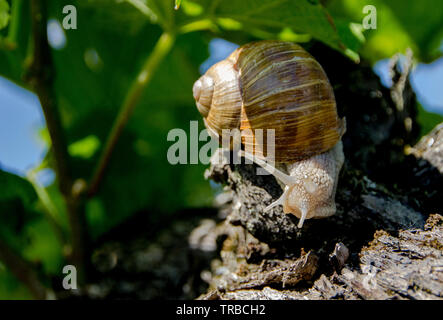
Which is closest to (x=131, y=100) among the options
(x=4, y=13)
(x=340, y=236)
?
(x=4, y=13)

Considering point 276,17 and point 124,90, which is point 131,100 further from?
point 276,17

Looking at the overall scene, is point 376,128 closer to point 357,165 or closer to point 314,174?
point 357,165

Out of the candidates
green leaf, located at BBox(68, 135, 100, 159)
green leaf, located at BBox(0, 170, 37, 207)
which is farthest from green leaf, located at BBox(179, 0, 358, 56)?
green leaf, located at BBox(0, 170, 37, 207)

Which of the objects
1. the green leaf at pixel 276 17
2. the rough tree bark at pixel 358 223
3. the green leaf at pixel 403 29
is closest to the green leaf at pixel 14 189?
the rough tree bark at pixel 358 223

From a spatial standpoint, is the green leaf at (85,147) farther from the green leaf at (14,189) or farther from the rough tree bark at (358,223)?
the rough tree bark at (358,223)

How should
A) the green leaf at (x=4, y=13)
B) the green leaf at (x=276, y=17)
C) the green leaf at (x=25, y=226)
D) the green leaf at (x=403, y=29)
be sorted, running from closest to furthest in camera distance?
the green leaf at (x=276, y=17) → the green leaf at (x=4, y=13) → the green leaf at (x=25, y=226) → the green leaf at (x=403, y=29)

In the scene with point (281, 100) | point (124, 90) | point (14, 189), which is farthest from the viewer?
point (124, 90)
